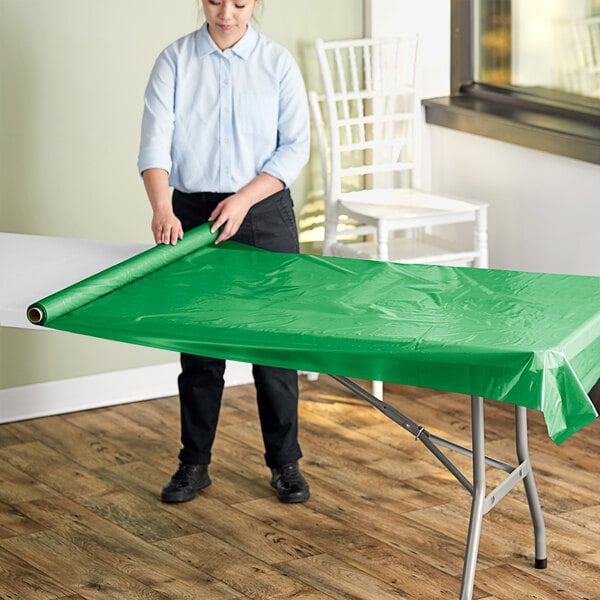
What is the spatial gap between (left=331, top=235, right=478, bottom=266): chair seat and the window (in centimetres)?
41

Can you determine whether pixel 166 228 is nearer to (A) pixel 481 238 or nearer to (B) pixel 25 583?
(B) pixel 25 583

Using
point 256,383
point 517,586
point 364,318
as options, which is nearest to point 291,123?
point 256,383

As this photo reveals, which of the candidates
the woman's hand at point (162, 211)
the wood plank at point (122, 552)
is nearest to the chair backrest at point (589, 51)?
the woman's hand at point (162, 211)

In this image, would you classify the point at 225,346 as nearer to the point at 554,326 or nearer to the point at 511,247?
the point at 554,326

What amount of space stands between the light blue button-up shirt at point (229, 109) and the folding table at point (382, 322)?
28 cm

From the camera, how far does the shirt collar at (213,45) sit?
3186mm

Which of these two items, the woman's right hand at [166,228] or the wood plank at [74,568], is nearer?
the wood plank at [74,568]

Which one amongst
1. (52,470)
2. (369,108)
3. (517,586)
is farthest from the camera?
(369,108)

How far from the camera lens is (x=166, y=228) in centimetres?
299

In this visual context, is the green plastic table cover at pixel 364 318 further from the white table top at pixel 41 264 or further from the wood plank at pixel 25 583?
the wood plank at pixel 25 583

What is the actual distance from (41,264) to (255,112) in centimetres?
66

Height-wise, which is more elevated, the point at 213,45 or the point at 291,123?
the point at 213,45

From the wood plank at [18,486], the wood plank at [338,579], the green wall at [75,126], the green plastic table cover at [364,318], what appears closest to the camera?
the green plastic table cover at [364,318]

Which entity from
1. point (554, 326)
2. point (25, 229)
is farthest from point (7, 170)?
point (554, 326)
